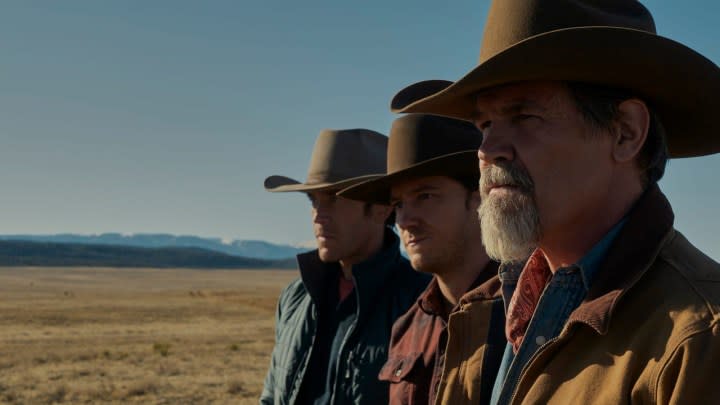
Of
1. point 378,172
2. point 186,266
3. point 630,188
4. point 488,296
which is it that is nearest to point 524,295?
point 488,296

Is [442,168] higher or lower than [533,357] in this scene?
higher

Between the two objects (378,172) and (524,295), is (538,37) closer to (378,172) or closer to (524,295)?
(524,295)

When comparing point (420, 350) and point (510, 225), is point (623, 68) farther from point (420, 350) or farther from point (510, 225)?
point (420, 350)

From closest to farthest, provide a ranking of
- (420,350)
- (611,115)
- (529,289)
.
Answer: (611,115) < (529,289) < (420,350)

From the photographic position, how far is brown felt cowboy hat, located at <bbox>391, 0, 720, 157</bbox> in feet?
6.73

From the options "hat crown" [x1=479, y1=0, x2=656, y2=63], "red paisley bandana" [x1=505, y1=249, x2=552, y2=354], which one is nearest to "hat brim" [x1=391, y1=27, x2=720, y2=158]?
"hat crown" [x1=479, y1=0, x2=656, y2=63]

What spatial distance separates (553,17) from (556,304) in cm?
78

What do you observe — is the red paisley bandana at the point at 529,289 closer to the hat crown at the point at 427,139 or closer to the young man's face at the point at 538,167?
the young man's face at the point at 538,167

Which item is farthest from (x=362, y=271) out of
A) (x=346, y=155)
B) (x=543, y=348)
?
(x=543, y=348)

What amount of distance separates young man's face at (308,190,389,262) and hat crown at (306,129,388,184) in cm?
17

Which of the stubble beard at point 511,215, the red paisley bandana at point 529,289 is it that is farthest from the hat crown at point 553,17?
the red paisley bandana at point 529,289

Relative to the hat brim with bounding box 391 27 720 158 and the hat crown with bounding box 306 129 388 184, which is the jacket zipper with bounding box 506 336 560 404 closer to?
the hat brim with bounding box 391 27 720 158

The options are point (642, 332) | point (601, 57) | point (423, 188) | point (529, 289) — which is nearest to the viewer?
point (642, 332)

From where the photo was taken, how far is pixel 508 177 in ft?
7.31
